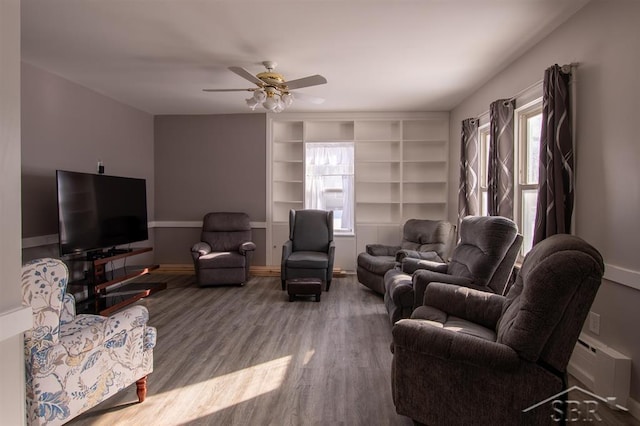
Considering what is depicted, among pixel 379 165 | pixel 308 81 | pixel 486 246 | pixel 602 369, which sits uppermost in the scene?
pixel 308 81

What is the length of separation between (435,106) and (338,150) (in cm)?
165

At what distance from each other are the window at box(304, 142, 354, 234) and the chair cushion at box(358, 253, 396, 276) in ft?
4.22

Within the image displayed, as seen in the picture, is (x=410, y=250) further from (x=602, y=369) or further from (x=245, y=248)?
(x=602, y=369)

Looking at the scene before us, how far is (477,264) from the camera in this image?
2.78 meters

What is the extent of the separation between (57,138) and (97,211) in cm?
91

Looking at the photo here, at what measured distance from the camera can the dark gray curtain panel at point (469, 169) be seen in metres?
4.51

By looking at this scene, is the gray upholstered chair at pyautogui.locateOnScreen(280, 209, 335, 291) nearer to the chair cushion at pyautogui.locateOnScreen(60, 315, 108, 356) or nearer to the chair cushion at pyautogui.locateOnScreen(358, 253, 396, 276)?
the chair cushion at pyautogui.locateOnScreen(358, 253, 396, 276)

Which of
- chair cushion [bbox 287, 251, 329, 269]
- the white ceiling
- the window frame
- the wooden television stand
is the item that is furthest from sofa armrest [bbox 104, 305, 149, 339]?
the window frame

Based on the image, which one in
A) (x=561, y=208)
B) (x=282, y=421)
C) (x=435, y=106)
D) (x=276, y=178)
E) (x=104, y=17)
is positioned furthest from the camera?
(x=276, y=178)

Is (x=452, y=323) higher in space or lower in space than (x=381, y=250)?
lower

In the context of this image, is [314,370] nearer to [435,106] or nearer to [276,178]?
[276,178]

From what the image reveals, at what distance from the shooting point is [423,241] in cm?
484

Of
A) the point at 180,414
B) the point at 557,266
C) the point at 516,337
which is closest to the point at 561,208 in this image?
the point at 557,266

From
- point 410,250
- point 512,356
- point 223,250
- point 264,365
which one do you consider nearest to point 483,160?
point 410,250
